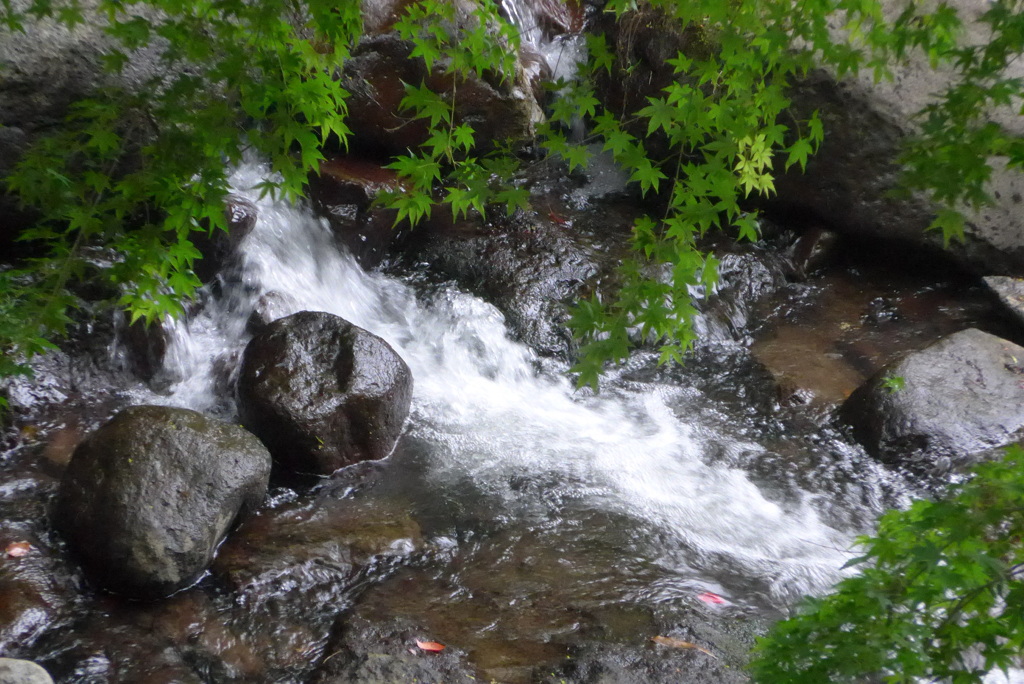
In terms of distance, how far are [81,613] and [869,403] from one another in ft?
16.1

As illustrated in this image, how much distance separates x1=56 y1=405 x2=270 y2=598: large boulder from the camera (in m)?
3.35

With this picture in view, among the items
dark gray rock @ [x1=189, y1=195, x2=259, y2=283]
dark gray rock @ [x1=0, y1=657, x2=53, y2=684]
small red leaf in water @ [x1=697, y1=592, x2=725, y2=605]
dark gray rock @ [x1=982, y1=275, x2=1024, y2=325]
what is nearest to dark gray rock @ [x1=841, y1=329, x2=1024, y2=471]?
dark gray rock @ [x1=982, y1=275, x2=1024, y2=325]

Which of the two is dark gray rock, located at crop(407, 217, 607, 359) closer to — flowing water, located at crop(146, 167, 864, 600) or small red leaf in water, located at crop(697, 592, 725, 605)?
flowing water, located at crop(146, 167, 864, 600)

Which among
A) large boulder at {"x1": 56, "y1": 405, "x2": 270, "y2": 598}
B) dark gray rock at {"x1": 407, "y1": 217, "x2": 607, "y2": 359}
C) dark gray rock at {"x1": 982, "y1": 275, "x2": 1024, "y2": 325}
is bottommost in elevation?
large boulder at {"x1": 56, "y1": 405, "x2": 270, "y2": 598}

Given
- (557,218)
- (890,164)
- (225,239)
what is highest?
(890,164)

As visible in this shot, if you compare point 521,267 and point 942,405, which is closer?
point 942,405

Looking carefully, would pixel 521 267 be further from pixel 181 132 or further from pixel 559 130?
pixel 181 132

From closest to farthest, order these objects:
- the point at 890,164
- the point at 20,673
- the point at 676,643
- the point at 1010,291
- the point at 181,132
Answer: the point at 20,673 → the point at 181,132 → the point at 676,643 → the point at 1010,291 → the point at 890,164

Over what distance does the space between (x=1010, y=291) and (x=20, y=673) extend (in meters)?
7.33

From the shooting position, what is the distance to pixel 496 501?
4.43 m

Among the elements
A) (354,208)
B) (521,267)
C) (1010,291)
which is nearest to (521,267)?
(521,267)

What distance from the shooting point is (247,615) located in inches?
133

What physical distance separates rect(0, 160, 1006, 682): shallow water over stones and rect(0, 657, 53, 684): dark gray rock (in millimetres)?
525

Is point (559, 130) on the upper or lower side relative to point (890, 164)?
lower
